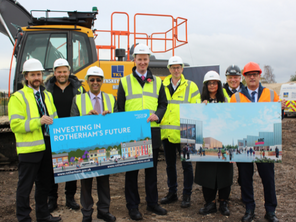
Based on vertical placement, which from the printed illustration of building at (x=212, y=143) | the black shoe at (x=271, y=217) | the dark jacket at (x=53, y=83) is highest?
the dark jacket at (x=53, y=83)

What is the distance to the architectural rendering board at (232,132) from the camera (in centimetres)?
329

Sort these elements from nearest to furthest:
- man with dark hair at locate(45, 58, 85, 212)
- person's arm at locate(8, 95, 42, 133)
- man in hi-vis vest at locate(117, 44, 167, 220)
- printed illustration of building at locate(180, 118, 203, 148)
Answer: person's arm at locate(8, 95, 42, 133), printed illustration of building at locate(180, 118, 203, 148), man in hi-vis vest at locate(117, 44, 167, 220), man with dark hair at locate(45, 58, 85, 212)

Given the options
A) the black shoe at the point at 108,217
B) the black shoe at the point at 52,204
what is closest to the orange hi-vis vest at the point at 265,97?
the black shoe at the point at 108,217

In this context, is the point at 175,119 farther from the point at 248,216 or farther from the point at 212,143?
the point at 248,216

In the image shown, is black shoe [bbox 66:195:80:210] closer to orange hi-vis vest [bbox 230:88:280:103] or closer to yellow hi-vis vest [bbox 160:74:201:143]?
yellow hi-vis vest [bbox 160:74:201:143]

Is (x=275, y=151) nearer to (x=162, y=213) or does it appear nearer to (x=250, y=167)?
(x=250, y=167)

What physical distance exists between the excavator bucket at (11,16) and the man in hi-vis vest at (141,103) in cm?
516

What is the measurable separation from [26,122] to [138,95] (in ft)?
4.93

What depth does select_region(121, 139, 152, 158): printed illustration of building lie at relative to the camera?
3.39 metres

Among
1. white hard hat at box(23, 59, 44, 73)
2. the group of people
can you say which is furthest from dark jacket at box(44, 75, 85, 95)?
white hard hat at box(23, 59, 44, 73)

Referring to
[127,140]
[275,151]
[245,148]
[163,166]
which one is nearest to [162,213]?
[127,140]

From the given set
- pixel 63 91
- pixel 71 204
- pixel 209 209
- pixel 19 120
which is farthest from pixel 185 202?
pixel 19 120

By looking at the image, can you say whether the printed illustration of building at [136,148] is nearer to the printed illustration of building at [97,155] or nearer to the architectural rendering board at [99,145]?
the architectural rendering board at [99,145]

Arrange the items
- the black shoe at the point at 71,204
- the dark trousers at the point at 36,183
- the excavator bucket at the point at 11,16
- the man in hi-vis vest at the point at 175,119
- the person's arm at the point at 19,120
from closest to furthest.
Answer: the person's arm at the point at 19,120 → the dark trousers at the point at 36,183 → the black shoe at the point at 71,204 → the man in hi-vis vest at the point at 175,119 → the excavator bucket at the point at 11,16
